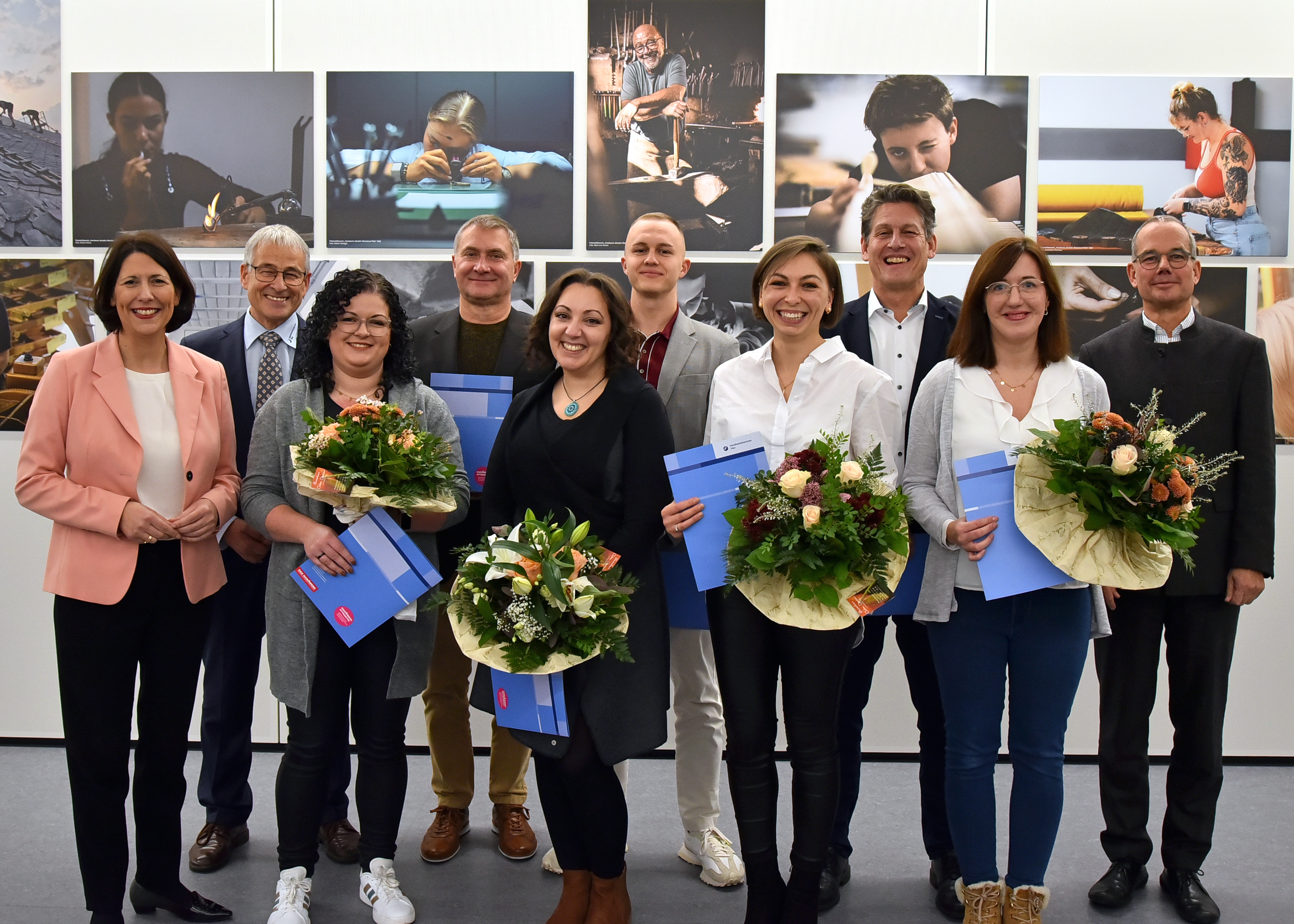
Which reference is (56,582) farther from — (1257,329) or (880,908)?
(1257,329)

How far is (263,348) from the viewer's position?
3639 millimetres

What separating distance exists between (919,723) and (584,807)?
1.24 metres

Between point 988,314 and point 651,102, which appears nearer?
point 988,314

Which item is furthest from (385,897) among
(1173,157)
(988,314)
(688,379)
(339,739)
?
(1173,157)

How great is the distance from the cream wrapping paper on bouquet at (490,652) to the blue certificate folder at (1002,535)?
3.37 ft

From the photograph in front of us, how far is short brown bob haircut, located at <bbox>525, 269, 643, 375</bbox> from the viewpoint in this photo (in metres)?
2.94

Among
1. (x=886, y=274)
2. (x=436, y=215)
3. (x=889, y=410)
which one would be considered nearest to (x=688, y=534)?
(x=889, y=410)

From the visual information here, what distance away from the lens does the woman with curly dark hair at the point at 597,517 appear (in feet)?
9.20

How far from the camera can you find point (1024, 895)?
2.90 metres

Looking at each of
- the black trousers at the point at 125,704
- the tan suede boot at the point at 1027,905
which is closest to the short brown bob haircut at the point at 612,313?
the black trousers at the point at 125,704

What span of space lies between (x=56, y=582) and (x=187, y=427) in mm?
568

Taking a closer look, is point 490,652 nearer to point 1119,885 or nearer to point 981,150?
point 1119,885

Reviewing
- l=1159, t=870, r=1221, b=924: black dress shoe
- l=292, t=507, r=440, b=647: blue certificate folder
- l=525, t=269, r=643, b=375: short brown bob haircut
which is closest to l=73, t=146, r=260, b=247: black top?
l=525, t=269, r=643, b=375: short brown bob haircut

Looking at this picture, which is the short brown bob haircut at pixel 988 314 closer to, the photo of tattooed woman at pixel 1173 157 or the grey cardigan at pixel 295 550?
the grey cardigan at pixel 295 550
